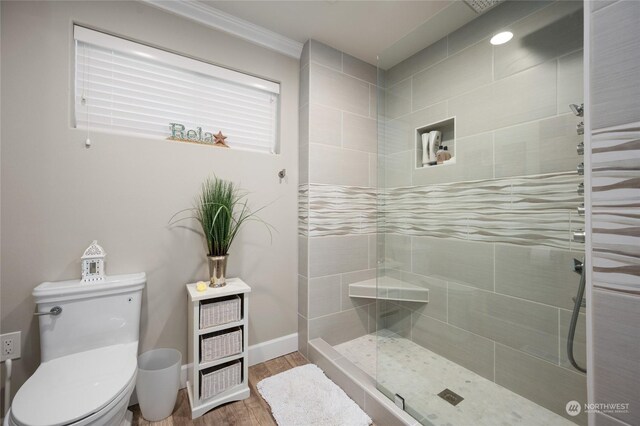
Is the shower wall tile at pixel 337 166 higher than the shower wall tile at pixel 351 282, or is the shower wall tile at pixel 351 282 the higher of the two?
the shower wall tile at pixel 337 166

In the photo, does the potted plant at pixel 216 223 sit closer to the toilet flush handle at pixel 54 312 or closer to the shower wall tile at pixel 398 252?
the toilet flush handle at pixel 54 312

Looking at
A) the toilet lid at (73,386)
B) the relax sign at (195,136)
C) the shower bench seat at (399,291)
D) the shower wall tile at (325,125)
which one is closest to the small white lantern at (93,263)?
the toilet lid at (73,386)

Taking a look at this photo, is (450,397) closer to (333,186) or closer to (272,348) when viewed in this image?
(272,348)

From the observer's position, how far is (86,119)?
56.2 inches

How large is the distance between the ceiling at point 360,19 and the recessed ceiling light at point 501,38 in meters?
0.24

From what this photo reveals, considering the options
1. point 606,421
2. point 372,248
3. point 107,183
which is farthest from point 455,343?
point 107,183

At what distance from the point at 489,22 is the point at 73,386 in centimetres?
274

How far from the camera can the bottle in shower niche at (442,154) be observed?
165cm

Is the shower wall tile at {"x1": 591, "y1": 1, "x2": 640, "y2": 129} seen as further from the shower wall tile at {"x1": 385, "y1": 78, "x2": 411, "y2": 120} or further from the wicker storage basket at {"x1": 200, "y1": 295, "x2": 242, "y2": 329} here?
the wicker storage basket at {"x1": 200, "y1": 295, "x2": 242, "y2": 329}

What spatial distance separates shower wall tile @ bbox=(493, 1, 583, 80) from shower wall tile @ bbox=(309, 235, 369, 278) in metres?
1.44

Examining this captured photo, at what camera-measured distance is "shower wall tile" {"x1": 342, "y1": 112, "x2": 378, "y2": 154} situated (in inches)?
84.0

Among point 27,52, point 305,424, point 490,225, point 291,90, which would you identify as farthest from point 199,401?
point 291,90

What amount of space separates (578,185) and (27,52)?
270cm

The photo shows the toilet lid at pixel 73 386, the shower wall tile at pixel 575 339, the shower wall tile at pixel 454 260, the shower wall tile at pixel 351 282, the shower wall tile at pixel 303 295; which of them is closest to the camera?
the toilet lid at pixel 73 386
